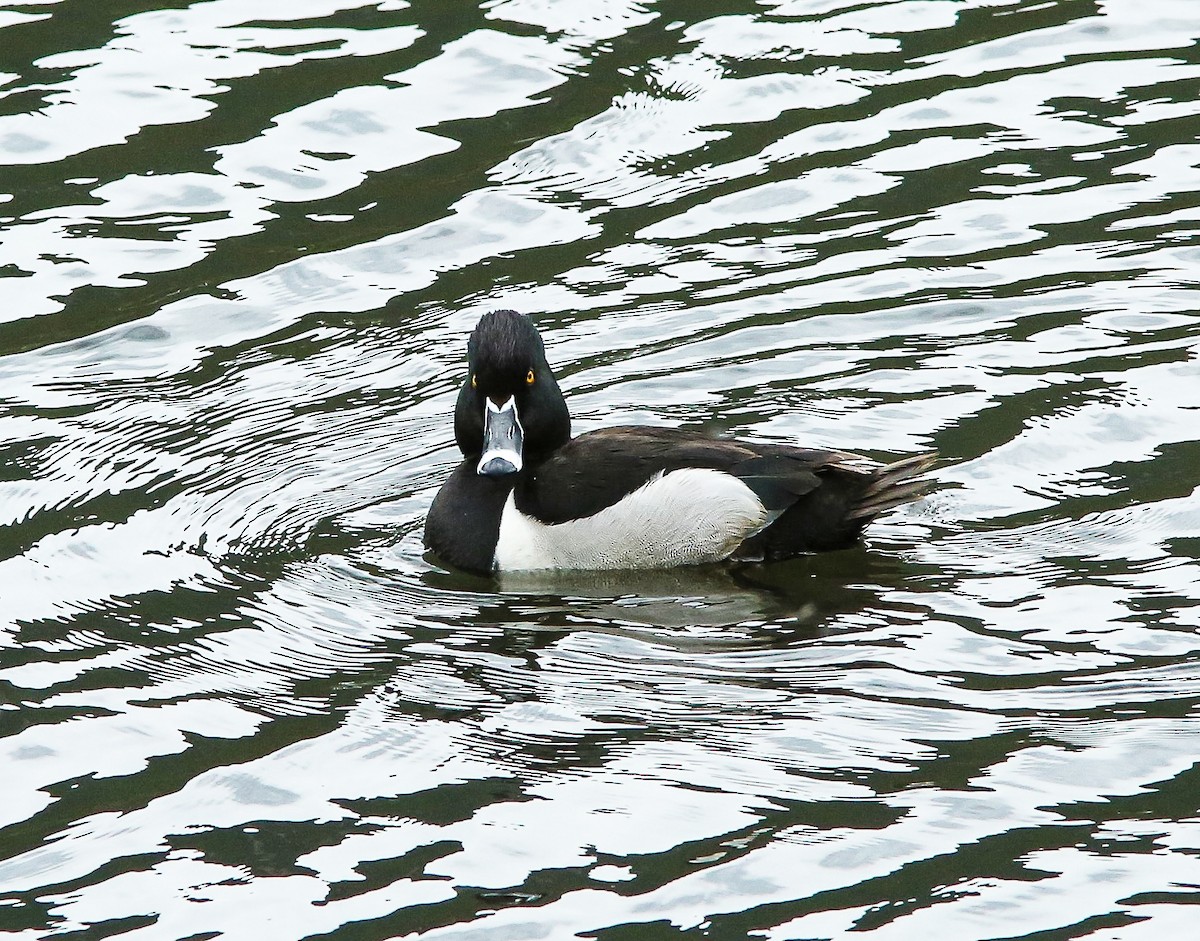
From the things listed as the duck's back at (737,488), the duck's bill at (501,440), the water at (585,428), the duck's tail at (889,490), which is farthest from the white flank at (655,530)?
the duck's tail at (889,490)

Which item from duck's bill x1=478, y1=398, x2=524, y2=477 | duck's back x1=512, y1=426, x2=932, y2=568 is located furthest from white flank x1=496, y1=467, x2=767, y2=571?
duck's bill x1=478, y1=398, x2=524, y2=477

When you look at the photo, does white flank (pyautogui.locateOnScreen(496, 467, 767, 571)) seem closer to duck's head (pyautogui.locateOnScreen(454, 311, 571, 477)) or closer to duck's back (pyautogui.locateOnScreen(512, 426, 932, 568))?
duck's back (pyautogui.locateOnScreen(512, 426, 932, 568))

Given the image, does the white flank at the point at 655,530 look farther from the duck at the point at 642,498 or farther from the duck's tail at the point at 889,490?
the duck's tail at the point at 889,490

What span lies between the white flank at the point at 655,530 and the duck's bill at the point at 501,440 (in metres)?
0.28

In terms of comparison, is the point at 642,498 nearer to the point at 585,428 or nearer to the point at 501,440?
the point at 501,440

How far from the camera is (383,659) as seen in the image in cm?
738

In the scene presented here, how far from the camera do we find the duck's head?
8.50m

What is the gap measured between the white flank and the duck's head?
1.14 feet

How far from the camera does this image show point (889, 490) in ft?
27.1

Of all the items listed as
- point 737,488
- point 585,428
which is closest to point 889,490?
point 737,488

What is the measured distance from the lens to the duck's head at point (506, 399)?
8.50 metres

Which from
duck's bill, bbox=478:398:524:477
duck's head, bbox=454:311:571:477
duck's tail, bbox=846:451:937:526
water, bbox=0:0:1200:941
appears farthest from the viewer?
duck's head, bbox=454:311:571:477

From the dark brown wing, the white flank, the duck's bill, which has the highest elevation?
the duck's bill

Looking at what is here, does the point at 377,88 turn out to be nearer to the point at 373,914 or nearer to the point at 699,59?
the point at 699,59
